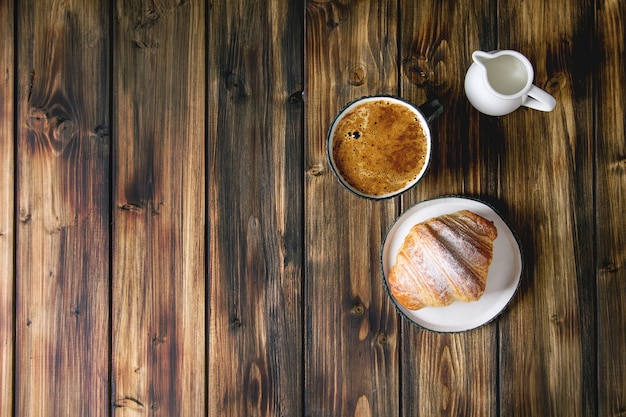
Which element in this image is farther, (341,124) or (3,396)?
(3,396)

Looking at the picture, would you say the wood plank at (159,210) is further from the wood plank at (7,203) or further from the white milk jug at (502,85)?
the white milk jug at (502,85)

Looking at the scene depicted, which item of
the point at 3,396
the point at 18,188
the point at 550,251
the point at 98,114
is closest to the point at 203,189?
the point at 98,114

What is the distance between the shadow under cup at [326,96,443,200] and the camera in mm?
961

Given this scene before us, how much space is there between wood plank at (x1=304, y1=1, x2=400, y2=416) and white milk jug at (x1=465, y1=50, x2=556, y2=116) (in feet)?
0.56

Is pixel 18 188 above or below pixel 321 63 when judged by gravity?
below

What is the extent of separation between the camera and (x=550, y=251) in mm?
1036

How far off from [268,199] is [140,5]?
0.48 m

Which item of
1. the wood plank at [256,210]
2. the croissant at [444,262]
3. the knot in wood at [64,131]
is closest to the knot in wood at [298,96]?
the wood plank at [256,210]

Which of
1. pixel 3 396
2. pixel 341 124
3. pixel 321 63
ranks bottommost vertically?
pixel 3 396

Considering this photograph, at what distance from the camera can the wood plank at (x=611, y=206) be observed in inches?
40.3

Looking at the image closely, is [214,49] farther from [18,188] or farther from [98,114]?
[18,188]

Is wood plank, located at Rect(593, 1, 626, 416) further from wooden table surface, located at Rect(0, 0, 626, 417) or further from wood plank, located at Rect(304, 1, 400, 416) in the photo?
wood plank, located at Rect(304, 1, 400, 416)

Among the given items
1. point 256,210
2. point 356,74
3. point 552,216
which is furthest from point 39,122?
point 552,216

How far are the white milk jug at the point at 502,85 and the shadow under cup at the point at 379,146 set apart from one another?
0.08 metres
